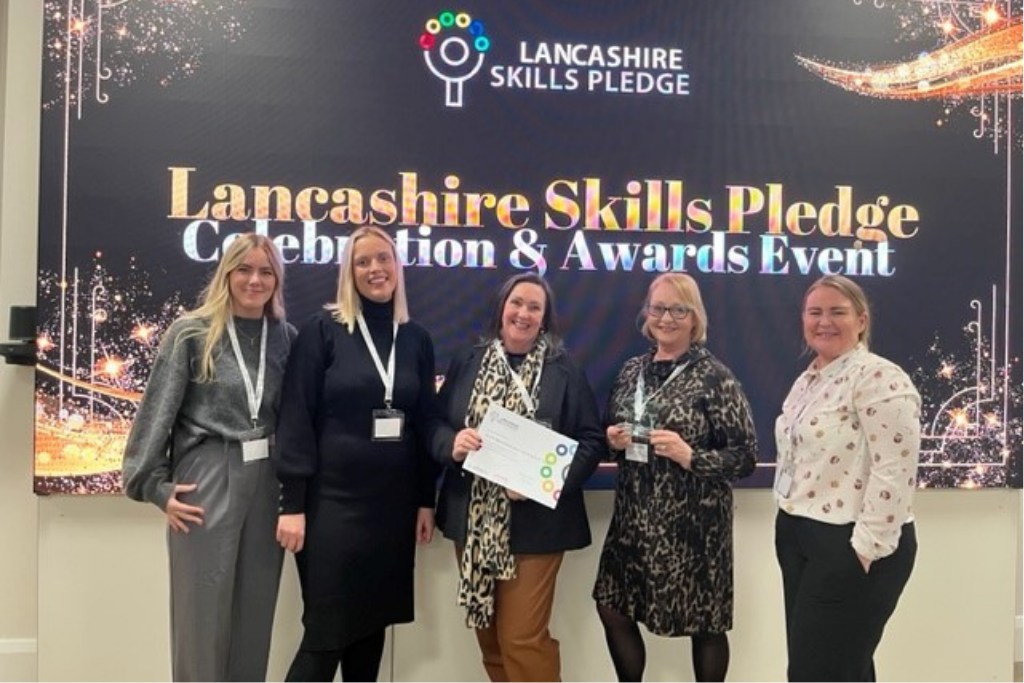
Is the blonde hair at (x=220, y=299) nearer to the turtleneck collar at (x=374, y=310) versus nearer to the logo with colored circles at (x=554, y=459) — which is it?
the turtleneck collar at (x=374, y=310)

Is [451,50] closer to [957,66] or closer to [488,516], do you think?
[488,516]

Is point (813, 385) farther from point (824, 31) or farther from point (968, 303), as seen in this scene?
point (824, 31)

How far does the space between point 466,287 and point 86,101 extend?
151 cm

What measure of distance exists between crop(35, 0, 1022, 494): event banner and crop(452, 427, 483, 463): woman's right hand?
630mm

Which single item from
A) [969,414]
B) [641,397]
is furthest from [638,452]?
[969,414]

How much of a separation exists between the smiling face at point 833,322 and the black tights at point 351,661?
5.31 ft

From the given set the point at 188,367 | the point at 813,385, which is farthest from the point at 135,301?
the point at 813,385

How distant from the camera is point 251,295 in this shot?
240cm

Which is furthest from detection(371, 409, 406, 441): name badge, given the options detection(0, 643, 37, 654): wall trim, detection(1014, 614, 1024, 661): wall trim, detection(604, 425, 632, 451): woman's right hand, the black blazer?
detection(1014, 614, 1024, 661): wall trim

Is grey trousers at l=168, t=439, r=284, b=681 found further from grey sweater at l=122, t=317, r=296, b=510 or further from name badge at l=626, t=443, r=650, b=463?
name badge at l=626, t=443, r=650, b=463

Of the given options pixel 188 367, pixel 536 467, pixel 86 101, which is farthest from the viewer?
pixel 86 101

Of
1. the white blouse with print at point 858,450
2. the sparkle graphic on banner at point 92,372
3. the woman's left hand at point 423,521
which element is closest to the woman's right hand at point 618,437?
the white blouse with print at point 858,450

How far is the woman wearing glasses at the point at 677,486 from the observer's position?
2543 mm

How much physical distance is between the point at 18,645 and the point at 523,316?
237 cm
